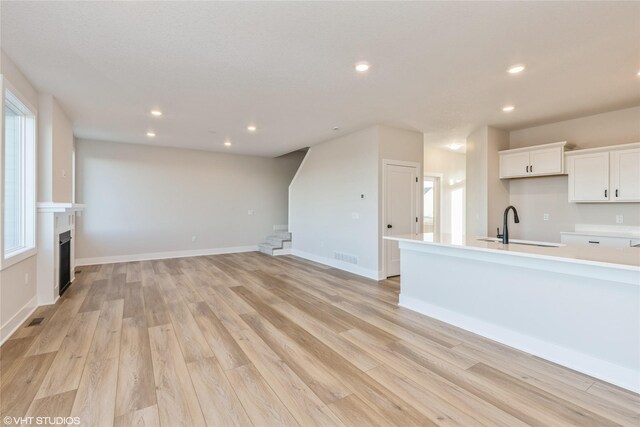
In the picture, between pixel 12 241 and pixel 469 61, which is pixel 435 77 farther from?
pixel 12 241

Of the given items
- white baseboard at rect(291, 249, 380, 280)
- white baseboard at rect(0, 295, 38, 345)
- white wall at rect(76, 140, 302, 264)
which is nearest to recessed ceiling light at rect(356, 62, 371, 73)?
white baseboard at rect(291, 249, 380, 280)

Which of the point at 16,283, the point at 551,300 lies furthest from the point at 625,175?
the point at 16,283

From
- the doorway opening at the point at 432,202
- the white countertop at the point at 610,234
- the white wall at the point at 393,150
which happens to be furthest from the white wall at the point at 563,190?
the doorway opening at the point at 432,202

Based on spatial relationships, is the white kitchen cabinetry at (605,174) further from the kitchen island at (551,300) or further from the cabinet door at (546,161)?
the kitchen island at (551,300)

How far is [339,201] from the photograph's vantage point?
6.07 meters

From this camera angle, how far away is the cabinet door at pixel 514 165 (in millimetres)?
4914

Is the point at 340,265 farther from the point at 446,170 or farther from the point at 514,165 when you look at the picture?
the point at 446,170

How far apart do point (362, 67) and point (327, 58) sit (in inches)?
15.7

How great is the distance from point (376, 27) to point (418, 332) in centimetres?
285

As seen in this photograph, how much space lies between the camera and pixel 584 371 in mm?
2234

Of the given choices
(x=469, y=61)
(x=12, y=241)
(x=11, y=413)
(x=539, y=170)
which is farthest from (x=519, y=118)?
(x=12, y=241)

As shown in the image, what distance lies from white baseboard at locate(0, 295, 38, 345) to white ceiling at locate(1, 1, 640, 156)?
8.58ft

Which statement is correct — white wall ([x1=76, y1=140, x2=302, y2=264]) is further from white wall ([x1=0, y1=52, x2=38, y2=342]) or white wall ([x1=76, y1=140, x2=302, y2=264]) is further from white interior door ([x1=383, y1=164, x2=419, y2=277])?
white interior door ([x1=383, y1=164, x2=419, y2=277])

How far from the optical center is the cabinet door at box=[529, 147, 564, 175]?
14.8ft
